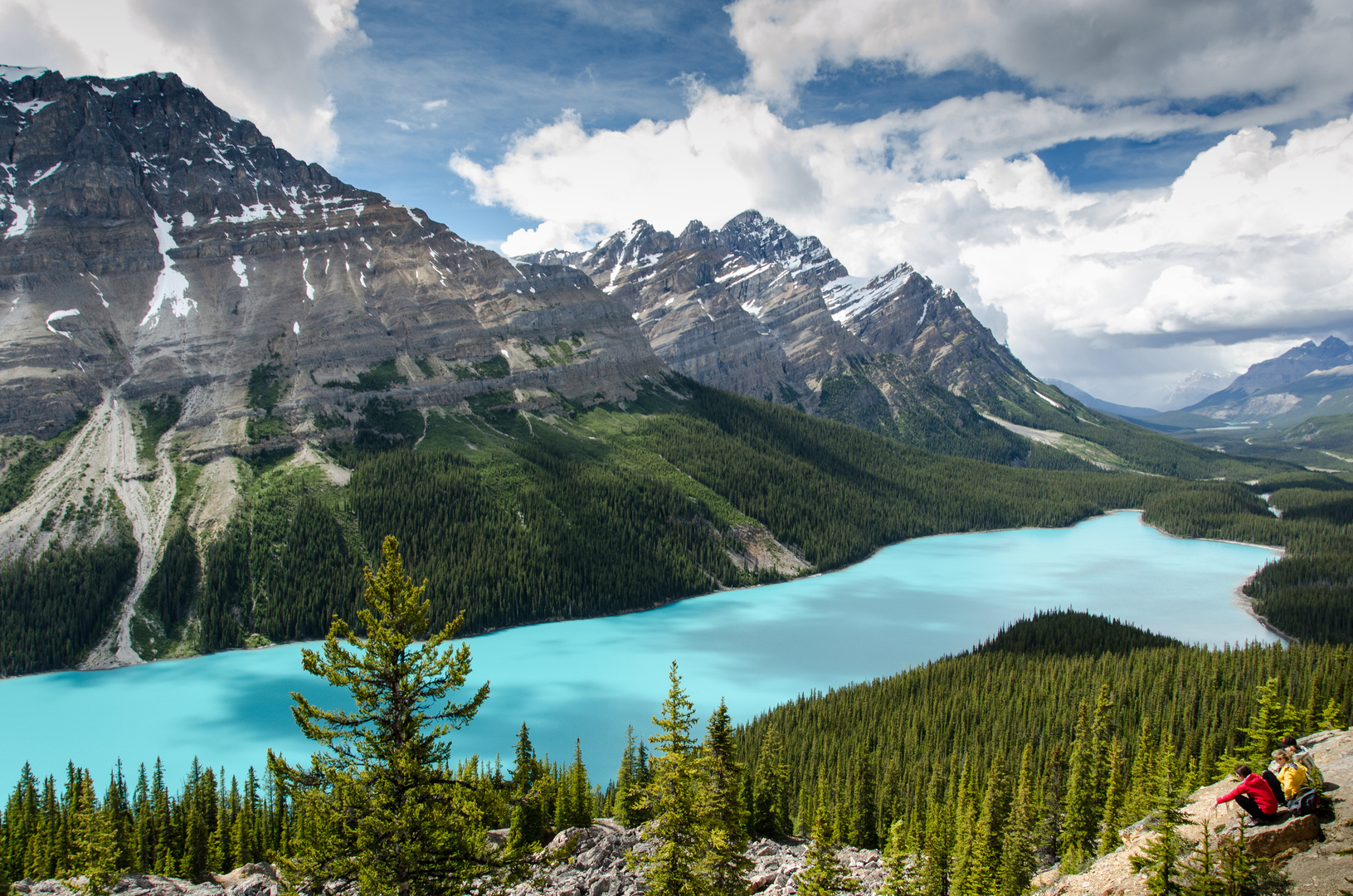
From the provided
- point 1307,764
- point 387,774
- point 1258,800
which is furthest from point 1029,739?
point 387,774

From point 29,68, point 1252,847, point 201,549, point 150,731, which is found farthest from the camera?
point 29,68

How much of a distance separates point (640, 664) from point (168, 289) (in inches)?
4973

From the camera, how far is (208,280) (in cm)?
15675

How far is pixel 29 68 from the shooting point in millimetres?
162250

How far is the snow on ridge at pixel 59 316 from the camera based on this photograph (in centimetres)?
13281

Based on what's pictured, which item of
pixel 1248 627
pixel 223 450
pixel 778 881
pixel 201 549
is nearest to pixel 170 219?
pixel 223 450

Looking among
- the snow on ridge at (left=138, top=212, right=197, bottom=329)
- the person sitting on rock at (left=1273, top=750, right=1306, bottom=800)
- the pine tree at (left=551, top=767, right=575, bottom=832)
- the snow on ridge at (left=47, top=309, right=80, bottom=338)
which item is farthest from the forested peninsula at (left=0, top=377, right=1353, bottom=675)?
the person sitting on rock at (left=1273, top=750, right=1306, bottom=800)

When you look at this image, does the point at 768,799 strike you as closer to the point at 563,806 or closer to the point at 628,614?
the point at 563,806

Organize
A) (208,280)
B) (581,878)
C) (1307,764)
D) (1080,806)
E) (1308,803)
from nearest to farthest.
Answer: (1308,803), (1307,764), (581,878), (1080,806), (208,280)

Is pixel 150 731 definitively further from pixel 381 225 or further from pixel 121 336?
pixel 381 225

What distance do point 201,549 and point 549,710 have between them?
62.2 meters

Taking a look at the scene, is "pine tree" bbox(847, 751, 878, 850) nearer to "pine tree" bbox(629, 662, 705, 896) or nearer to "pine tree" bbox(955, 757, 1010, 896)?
"pine tree" bbox(955, 757, 1010, 896)

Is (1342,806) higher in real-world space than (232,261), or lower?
lower

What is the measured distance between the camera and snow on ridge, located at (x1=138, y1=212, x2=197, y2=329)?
14834 centimetres
